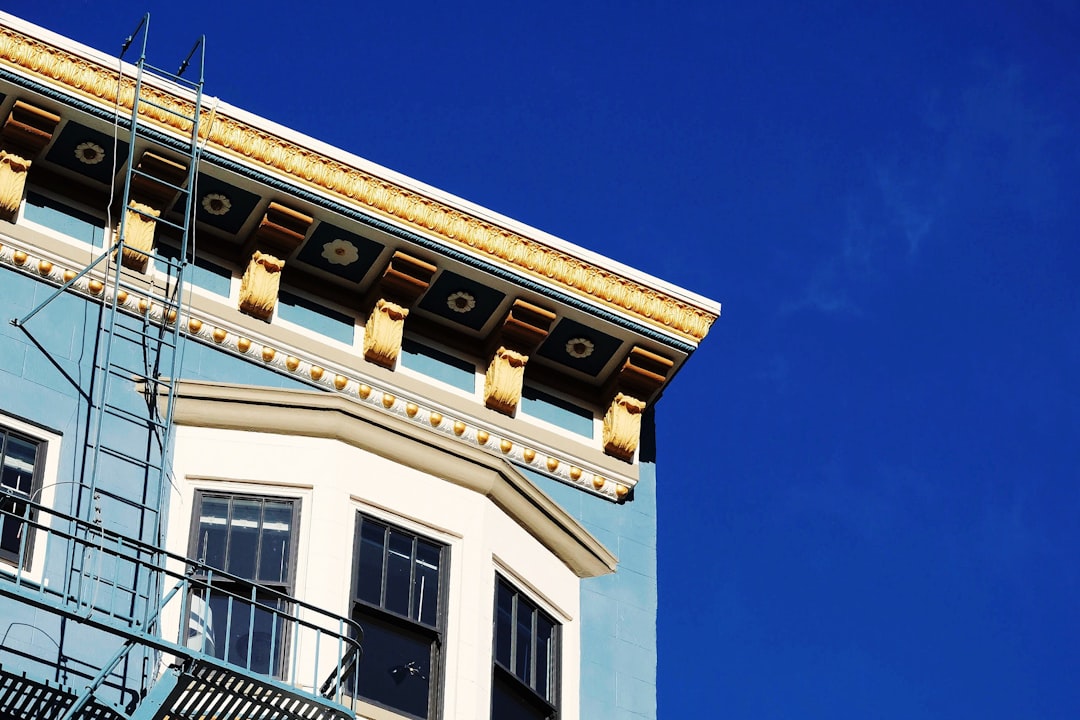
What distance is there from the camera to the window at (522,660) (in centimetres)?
1614

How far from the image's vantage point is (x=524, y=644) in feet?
54.5

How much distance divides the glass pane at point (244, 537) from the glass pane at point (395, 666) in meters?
0.85

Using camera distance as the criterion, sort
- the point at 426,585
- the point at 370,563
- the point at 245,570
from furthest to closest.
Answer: the point at 426,585
the point at 370,563
the point at 245,570

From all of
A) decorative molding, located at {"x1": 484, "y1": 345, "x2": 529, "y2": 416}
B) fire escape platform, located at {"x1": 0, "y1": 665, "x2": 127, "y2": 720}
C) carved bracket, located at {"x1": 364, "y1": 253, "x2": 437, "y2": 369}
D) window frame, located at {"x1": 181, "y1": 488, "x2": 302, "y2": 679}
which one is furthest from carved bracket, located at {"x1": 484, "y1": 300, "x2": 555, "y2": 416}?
fire escape platform, located at {"x1": 0, "y1": 665, "x2": 127, "y2": 720}

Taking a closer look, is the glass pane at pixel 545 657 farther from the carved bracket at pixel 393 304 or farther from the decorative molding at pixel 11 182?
the decorative molding at pixel 11 182

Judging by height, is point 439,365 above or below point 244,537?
above

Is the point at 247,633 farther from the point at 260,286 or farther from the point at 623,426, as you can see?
the point at 623,426

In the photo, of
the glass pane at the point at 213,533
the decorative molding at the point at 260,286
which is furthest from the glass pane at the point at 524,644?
the decorative molding at the point at 260,286

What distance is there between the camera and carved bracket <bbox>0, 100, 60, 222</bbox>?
1641cm

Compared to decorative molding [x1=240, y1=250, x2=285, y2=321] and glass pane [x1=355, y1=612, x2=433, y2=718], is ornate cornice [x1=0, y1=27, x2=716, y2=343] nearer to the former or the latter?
decorative molding [x1=240, y1=250, x2=285, y2=321]

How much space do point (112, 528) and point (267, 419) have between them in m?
1.68

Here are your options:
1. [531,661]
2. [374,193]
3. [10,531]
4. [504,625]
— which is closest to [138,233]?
[374,193]

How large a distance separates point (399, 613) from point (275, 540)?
103cm

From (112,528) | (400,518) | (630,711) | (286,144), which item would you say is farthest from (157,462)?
(630,711)
